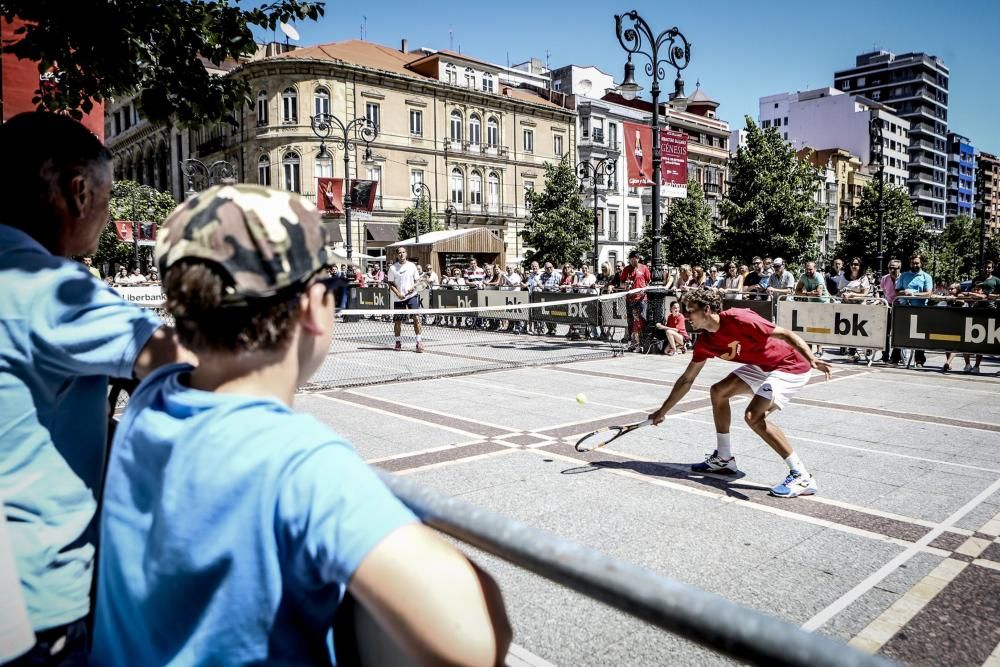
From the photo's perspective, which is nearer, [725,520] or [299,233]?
[299,233]

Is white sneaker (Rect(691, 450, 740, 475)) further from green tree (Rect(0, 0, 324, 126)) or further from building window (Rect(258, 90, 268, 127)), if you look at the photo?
building window (Rect(258, 90, 268, 127))

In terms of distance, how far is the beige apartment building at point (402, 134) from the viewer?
49.3 m

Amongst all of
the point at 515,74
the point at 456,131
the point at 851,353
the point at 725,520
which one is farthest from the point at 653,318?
the point at 515,74

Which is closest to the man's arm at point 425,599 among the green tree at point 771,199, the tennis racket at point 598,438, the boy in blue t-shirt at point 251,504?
the boy in blue t-shirt at point 251,504

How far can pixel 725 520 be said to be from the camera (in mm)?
5387

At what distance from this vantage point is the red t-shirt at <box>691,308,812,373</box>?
246 inches

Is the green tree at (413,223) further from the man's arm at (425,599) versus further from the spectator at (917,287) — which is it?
the man's arm at (425,599)

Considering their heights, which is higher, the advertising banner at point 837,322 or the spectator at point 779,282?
the spectator at point 779,282

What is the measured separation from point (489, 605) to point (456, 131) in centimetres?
5858

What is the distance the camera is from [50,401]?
1.60m

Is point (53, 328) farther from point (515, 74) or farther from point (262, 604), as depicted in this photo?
point (515, 74)

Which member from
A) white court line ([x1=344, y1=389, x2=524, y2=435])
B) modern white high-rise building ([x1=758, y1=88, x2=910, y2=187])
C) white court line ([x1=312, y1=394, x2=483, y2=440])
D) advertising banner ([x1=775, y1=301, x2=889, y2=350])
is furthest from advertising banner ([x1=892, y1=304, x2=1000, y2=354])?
modern white high-rise building ([x1=758, y1=88, x2=910, y2=187])

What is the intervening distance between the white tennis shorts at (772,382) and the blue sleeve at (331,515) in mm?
5772

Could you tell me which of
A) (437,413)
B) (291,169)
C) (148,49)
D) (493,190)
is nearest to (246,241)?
(148,49)
